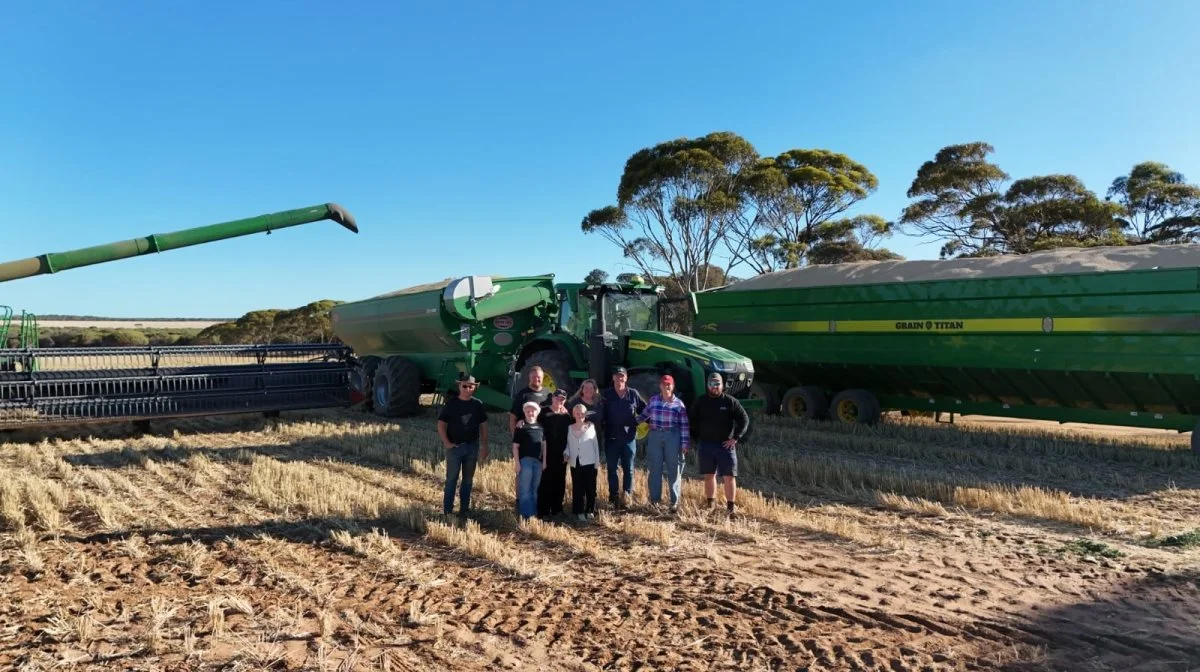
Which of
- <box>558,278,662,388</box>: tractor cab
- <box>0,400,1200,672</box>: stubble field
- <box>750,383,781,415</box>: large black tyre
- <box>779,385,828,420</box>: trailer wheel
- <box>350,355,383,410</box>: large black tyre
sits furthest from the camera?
<box>350,355,383,410</box>: large black tyre

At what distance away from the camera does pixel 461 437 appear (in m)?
6.79

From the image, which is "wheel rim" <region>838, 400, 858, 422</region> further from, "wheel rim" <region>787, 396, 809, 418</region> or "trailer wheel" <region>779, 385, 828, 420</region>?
"wheel rim" <region>787, 396, 809, 418</region>

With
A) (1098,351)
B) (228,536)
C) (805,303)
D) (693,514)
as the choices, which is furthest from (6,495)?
(1098,351)

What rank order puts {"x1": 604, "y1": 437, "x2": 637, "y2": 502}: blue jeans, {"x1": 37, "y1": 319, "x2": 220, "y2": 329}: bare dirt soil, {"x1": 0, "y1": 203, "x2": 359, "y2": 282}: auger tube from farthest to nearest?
{"x1": 37, "y1": 319, "x2": 220, "y2": 329}: bare dirt soil, {"x1": 0, "y1": 203, "x2": 359, "y2": 282}: auger tube, {"x1": 604, "y1": 437, "x2": 637, "y2": 502}: blue jeans

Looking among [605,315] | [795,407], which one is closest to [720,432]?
[605,315]

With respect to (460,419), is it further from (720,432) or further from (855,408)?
(855,408)

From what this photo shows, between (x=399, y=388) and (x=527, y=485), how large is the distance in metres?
7.75

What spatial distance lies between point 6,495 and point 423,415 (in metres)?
7.57

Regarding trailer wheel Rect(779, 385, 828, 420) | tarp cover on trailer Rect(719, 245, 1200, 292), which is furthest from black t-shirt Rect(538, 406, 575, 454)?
trailer wheel Rect(779, 385, 828, 420)

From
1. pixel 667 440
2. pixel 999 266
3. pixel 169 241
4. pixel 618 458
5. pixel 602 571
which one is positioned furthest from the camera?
pixel 999 266

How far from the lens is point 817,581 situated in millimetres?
5074

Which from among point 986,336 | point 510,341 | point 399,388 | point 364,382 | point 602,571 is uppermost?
point 510,341

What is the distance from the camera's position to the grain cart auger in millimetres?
10586

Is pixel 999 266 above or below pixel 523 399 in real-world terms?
above
